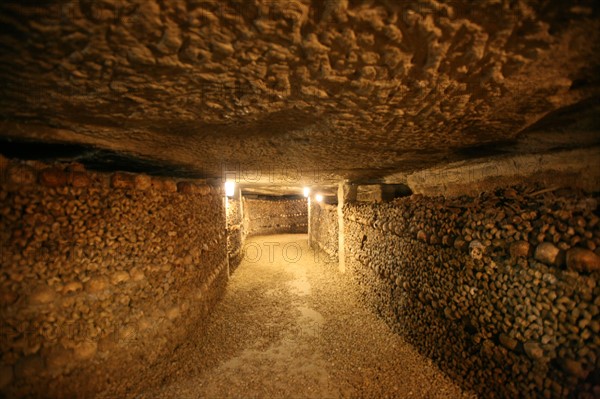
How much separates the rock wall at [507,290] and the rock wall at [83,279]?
3.19 meters

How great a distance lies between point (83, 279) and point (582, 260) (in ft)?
13.1

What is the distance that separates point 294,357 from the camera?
3.30 metres

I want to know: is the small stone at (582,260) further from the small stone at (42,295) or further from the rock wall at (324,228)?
the rock wall at (324,228)

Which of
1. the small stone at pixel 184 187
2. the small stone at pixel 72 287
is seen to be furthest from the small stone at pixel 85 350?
the small stone at pixel 184 187

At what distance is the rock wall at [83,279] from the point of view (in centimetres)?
208

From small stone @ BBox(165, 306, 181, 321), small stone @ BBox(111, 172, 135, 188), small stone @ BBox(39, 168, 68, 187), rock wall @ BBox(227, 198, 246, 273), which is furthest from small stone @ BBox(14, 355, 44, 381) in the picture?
rock wall @ BBox(227, 198, 246, 273)

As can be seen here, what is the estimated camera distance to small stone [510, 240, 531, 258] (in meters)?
2.10

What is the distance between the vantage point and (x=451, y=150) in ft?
8.54

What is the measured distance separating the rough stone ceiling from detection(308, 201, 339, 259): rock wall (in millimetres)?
5696

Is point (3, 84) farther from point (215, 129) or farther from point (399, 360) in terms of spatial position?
point (399, 360)

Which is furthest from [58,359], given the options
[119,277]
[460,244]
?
[460,244]

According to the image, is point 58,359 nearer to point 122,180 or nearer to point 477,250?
point 122,180

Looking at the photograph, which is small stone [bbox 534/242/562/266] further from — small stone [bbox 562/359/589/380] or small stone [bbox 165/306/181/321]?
small stone [bbox 165/306/181/321]

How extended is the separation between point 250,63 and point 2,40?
89 cm
